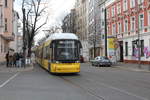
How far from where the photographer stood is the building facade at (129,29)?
38.0 meters

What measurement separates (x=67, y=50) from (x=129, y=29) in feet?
82.3

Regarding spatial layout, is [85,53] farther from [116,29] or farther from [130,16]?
[130,16]

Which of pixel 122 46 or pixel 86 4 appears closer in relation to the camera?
pixel 122 46

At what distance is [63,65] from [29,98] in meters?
10.2

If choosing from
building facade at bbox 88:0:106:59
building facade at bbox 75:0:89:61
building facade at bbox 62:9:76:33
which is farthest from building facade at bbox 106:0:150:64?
building facade at bbox 62:9:76:33

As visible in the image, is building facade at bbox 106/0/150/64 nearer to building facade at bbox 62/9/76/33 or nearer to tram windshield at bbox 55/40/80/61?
tram windshield at bbox 55/40/80/61

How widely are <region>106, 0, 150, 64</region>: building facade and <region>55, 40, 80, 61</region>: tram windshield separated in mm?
13572

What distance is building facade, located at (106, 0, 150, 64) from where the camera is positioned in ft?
125

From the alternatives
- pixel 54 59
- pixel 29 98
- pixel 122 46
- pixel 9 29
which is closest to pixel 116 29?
pixel 122 46

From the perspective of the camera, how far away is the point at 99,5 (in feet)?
200

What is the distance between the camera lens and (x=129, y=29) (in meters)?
44.0

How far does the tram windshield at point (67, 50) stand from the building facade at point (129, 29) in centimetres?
1357

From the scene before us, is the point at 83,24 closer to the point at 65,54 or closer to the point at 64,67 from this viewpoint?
the point at 65,54

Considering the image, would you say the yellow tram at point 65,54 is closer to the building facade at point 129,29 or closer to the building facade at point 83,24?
the building facade at point 129,29
